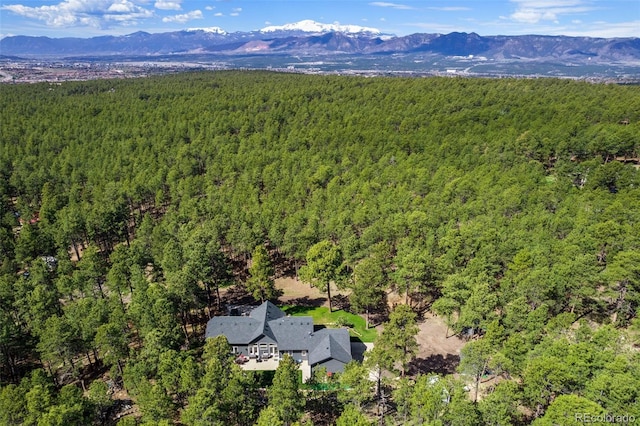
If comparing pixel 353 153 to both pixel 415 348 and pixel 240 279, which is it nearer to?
pixel 240 279

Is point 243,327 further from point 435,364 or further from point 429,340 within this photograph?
point 429,340

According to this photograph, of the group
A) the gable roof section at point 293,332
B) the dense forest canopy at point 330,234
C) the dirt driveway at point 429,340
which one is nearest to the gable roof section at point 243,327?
the gable roof section at point 293,332

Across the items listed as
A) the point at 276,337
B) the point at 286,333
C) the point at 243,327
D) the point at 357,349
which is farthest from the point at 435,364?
the point at 243,327

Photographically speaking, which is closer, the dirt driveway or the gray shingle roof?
the gray shingle roof

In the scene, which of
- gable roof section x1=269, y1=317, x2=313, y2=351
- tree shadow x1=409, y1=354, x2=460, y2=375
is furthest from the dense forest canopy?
gable roof section x1=269, y1=317, x2=313, y2=351

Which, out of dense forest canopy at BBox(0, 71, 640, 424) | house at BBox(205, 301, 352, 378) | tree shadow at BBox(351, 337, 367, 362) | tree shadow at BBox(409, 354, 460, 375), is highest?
dense forest canopy at BBox(0, 71, 640, 424)

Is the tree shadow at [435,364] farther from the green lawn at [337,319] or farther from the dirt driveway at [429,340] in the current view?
the green lawn at [337,319]

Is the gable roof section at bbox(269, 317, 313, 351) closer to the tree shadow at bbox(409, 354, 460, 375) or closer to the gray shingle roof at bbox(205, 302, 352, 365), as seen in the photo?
the gray shingle roof at bbox(205, 302, 352, 365)
